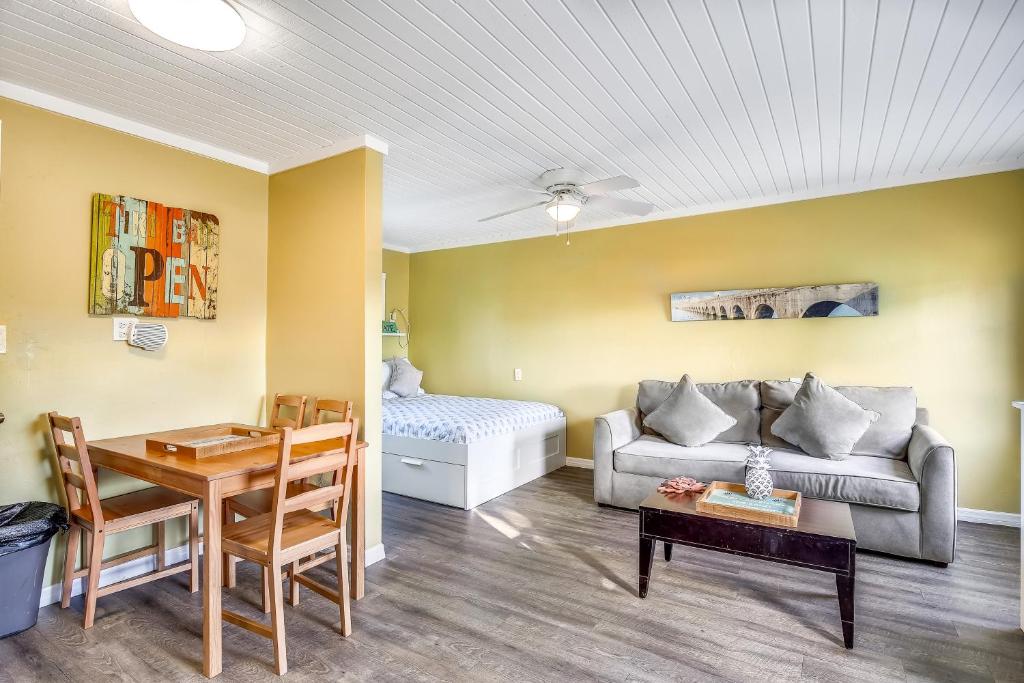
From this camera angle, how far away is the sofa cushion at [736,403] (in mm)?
4012

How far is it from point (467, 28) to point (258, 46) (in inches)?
33.5

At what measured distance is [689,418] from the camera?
3.96 m

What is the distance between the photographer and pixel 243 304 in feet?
11.0

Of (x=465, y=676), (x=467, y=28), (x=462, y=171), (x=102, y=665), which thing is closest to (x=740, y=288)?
(x=462, y=171)

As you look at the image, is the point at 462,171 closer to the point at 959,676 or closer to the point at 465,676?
the point at 465,676

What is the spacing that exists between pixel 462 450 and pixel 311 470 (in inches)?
70.8

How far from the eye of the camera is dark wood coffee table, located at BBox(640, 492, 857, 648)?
7.20ft

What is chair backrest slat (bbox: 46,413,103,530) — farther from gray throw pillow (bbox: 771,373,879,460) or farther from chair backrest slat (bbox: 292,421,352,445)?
gray throw pillow (bbox: 771,373,879,460)

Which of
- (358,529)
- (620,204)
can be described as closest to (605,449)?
(620,204)

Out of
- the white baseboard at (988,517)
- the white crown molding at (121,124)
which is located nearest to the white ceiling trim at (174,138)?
the white crown molding at (121,124)

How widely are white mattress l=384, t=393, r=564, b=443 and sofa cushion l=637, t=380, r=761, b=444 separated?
1.07 meters

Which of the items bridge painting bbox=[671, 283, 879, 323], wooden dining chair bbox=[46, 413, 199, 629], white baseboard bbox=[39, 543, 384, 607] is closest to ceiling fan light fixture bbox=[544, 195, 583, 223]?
bridge painting bbox=[671, 283, 879, 323]

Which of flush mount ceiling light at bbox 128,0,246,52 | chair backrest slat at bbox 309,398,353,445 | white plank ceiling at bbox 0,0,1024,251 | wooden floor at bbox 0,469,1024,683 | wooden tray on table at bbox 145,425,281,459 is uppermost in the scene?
white plank ceiling at bbox 0,0,1024,251

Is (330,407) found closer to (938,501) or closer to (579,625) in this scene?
(579,625)
